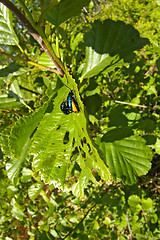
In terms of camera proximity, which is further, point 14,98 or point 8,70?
point 14,98

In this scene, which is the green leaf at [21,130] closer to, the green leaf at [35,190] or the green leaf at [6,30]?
the green leaf at [6,30]

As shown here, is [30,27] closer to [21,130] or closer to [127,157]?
[21,130]

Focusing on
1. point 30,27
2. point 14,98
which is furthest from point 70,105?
point 14,98

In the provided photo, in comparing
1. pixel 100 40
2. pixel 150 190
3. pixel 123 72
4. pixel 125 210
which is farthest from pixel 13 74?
pixel 150 190

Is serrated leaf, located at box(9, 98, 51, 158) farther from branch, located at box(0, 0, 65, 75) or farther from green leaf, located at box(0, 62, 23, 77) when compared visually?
green leaf, located at box(0, 62, 23, 77)

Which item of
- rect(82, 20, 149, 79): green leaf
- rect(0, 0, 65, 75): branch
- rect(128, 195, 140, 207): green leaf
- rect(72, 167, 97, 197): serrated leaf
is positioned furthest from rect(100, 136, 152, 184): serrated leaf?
rect(128, 195, 140, 207): green leaf

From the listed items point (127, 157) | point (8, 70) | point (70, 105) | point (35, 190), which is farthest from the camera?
point (35, 190)
